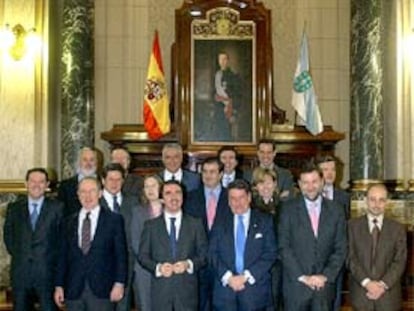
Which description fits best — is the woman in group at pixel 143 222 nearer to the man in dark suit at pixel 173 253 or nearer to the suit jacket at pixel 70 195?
the man in dark suit at pixel 173 253

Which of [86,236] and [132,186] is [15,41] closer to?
[132,186]

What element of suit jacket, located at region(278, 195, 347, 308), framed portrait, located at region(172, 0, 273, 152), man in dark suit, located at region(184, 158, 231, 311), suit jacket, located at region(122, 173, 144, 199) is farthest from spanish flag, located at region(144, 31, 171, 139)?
suit jacket, located at region(278, 195, 347, 308)

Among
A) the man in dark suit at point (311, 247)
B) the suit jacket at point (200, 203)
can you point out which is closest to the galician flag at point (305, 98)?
the suit jacket at point (200, 203)

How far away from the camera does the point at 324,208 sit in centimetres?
585

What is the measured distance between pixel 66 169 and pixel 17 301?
3.88 m

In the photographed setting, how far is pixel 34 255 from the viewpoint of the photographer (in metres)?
6.13

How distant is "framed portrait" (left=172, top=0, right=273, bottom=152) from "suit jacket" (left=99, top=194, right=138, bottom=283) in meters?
4.33

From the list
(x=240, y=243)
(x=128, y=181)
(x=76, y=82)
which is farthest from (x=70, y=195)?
(x=76, y=82)

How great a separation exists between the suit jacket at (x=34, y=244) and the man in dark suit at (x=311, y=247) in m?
1.81

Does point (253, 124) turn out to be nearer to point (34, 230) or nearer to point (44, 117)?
point (44, 117)

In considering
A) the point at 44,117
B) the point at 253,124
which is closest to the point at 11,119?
the point at 44,117

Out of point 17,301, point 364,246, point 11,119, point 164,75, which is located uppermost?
point 164,75

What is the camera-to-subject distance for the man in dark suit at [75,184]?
22.7 feet

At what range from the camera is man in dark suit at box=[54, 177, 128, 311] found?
5625mm
